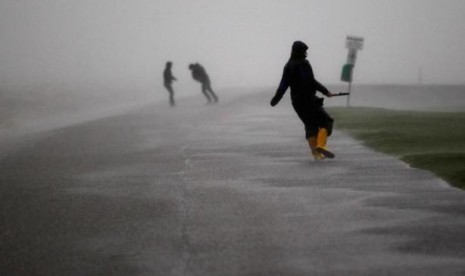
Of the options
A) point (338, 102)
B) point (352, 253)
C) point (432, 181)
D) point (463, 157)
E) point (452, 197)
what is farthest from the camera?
point (338, 102)

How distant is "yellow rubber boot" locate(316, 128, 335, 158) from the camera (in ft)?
49.9

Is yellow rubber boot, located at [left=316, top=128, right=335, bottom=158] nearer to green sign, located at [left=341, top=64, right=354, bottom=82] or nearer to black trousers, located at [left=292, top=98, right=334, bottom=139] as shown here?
black trousers, located at [left=292, top=98, right=334, bottom=139]

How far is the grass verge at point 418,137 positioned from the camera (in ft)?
45.2

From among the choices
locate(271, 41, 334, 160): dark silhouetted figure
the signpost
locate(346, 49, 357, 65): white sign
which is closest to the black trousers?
locate(271, 41, 334, 160): dark silhouetted figure

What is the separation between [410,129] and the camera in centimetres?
2161

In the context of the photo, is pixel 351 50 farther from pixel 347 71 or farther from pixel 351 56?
pixel 347 71

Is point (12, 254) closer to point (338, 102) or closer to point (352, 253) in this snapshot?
point (352, 253)

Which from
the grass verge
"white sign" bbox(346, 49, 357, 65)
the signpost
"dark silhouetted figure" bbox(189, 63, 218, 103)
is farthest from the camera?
"dark silhouetted figure" bbox(189, 63, 218, 103)

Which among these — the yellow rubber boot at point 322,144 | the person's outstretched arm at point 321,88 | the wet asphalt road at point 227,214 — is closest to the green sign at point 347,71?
the wet asphalt road at point 227,214

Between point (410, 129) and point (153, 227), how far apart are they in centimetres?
1313

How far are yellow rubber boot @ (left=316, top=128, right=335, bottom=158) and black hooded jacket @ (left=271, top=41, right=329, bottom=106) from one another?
0.64m

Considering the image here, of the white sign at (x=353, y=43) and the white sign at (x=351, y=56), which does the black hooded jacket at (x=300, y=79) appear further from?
the white sign at (x=351, y=56)

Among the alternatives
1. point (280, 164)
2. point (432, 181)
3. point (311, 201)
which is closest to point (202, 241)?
point (311, 201)

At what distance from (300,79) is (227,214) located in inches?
240
